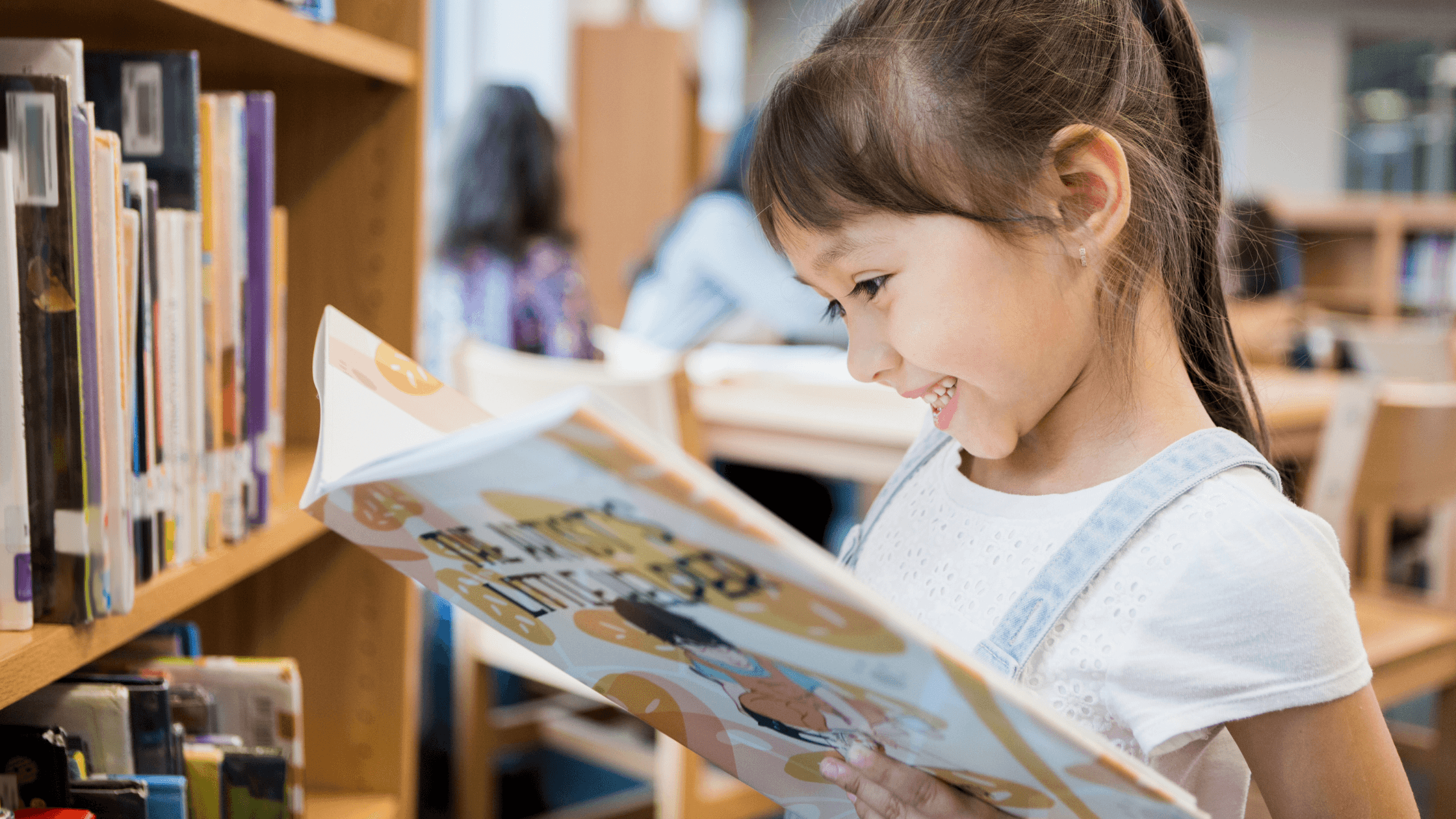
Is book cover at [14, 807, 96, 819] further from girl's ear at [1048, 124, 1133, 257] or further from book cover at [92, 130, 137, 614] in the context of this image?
girl's ear at [1048, 124, 1133, 257]

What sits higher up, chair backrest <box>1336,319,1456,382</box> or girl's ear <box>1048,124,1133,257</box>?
girl's ear <box>1048,124,1133,257</box>

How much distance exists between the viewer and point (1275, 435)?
168cm

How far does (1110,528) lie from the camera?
58 centimetres

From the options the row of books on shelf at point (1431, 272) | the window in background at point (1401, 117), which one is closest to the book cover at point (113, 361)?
the row of books on shelf at point (1431, 272)

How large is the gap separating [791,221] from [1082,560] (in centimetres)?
25

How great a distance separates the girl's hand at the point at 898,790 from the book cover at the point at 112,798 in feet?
1.16

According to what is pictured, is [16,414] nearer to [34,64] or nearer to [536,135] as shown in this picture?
[34,64]

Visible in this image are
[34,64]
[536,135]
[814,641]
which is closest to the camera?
[814,641]

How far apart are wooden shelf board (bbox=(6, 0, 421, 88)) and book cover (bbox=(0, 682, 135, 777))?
1.21 feet

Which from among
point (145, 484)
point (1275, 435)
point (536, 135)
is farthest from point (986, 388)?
point (536, 135)

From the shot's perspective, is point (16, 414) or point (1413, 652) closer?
point (16, 414)

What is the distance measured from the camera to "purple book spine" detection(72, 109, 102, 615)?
50cm

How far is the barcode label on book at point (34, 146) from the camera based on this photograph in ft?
1.60

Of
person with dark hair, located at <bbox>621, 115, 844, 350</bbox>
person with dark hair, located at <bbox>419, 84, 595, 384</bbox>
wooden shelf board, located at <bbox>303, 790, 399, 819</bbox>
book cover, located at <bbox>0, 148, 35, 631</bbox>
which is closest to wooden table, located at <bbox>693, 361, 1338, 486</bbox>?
person with dark hair, located at <bbox>621, 115, 844, 350</bbox>
